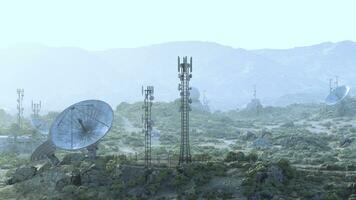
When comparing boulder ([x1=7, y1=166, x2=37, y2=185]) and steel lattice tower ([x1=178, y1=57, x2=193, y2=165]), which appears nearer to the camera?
steel lattice tower ([x1=178, y1=57, x2=193, y2=165])

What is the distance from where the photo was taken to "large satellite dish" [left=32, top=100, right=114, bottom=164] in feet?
243

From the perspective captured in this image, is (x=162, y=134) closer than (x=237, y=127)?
Yes

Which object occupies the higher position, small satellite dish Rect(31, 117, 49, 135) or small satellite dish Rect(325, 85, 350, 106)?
small satellite dish Rect(325, 85, 350, 106)

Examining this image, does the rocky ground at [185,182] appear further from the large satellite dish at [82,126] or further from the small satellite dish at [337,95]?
the small satellite dish at [337,95]

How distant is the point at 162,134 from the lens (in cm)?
14188

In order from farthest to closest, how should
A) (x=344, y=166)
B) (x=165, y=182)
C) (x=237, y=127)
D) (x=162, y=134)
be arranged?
(x=237, y=127)
(x=162, y=134)
(x=344, y=166)
(x=165, y=182)

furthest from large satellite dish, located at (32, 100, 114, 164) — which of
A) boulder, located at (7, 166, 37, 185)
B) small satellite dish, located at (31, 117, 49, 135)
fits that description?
small satellite dish, located at (31, 117, 49, 135)

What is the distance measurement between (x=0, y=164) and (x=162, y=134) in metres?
49.8

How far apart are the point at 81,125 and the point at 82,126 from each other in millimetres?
172

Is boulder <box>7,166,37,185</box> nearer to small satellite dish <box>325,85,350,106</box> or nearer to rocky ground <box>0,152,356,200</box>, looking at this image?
rocky ground <box>0,152,356,200</box>

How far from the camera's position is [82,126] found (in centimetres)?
7538

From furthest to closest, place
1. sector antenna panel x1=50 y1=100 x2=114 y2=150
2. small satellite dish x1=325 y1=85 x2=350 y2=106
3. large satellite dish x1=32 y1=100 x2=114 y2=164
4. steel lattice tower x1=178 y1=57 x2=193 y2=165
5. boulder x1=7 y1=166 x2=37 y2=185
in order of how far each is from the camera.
A: small satellite dish x1=325 y1=85 x2=350 y2=106, sector antenna panel x1=50 y1=100 x2=114 y2=150, large satellite dish x1=32 y1=100 x2=114 y2=164, boulder x1=7 y1=166 x2=37 y2=185, steel lattice tower x1=178 y1=57 x2=193 y2=165

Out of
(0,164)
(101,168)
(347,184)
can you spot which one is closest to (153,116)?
(0,164)

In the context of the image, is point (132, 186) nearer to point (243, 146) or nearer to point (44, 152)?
point (44, 152)
